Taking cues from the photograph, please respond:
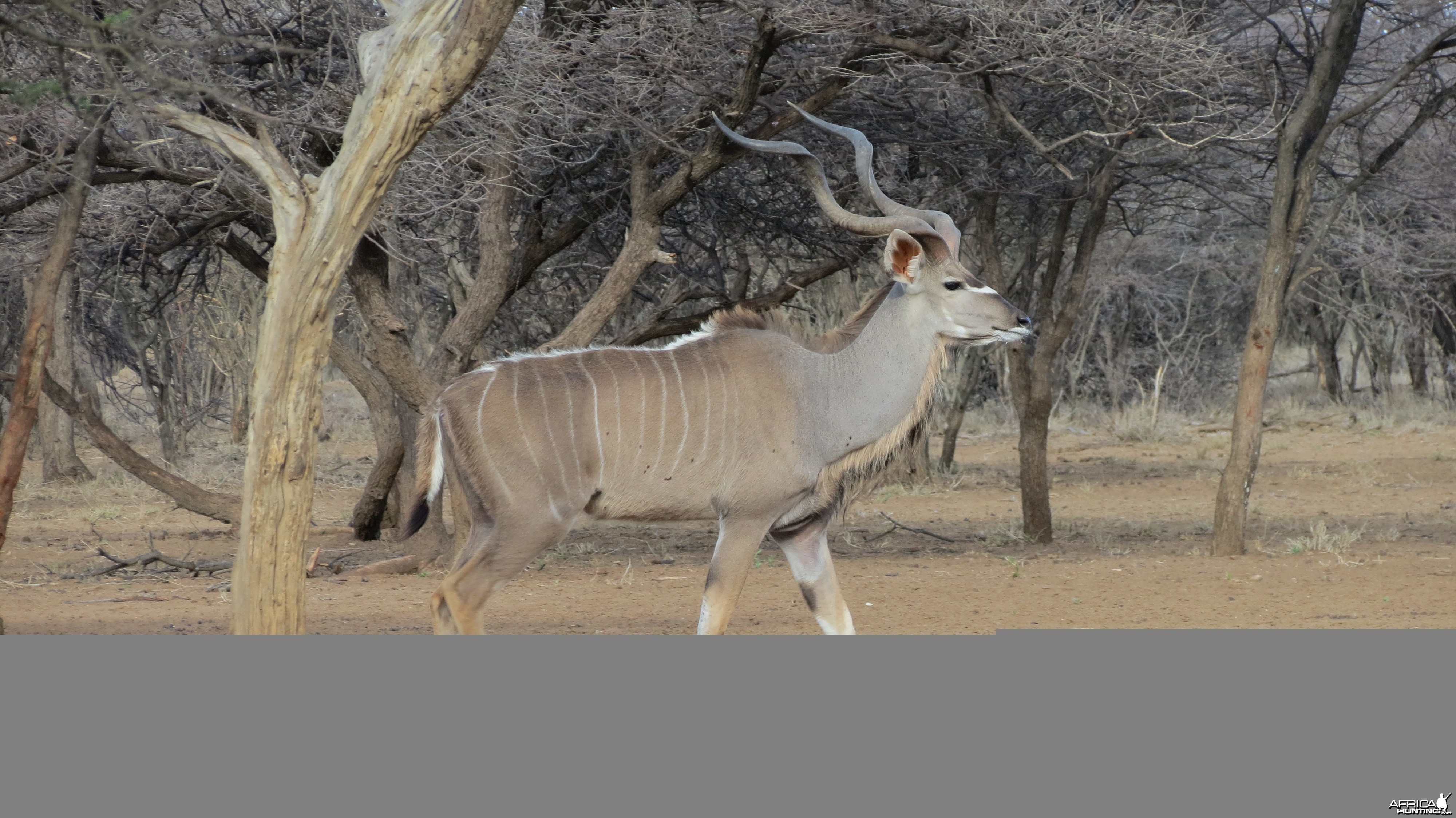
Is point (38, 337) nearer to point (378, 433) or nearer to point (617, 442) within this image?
point (617, 442)

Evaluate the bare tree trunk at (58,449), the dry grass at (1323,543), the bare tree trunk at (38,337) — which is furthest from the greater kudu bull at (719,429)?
the bare tree trunk at (58,449)

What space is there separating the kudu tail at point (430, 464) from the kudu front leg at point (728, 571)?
1003 mm

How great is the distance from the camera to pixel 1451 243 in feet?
48.5

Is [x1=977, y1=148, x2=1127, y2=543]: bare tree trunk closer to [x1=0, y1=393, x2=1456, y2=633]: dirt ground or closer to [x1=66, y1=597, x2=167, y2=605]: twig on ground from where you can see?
[x1=0, y1=393, x2=1456, y2=633]: dirt ground

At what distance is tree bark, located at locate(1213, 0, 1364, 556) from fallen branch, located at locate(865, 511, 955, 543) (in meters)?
2.11

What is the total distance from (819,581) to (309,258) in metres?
2.22

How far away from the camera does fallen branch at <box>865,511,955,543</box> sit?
381 inches

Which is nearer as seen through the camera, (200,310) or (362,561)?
(362,561)

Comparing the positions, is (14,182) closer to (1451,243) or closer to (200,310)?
(200,310)

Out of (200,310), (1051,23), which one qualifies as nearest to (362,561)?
(1051,23)

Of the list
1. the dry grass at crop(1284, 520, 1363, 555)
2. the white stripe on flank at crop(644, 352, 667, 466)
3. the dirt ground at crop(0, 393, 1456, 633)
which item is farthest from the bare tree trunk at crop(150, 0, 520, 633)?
the dry grass at crop(1284, 520, 1363, 555)

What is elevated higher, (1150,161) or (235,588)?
(1150,161)

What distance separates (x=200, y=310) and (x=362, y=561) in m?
8.69

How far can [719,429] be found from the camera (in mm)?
4949
